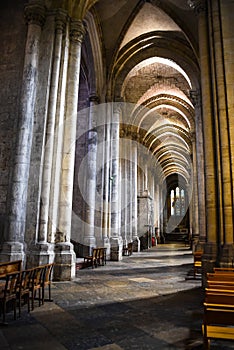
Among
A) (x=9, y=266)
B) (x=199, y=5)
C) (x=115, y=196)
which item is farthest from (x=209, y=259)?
(x=115, y=196)

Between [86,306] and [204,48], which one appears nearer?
[86,306]

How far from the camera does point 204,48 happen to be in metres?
7.74

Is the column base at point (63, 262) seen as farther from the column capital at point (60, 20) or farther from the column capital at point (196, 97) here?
the column capital at point (196, 97)

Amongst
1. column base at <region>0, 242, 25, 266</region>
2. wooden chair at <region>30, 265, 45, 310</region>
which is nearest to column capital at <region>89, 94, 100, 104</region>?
column base at <region>0, 242, 25, 266</region>

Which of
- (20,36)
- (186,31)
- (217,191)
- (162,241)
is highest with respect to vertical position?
(186,31)

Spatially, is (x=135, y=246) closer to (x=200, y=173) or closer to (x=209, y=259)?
(x=200, y=173)

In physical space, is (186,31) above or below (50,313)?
above

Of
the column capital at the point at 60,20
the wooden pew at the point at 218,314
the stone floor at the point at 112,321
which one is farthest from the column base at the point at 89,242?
the wooden pew at the point at 218,314

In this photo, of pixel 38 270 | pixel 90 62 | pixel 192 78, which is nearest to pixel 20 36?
pixel 90 62

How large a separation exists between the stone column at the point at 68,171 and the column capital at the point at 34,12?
1134 millimetres

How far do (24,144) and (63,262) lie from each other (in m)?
3.45

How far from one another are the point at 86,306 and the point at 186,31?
1400 centimetres

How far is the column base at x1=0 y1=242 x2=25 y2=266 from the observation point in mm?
7102

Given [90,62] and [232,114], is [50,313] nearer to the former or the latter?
[232,114]
